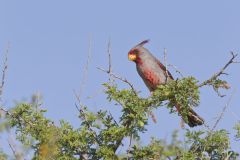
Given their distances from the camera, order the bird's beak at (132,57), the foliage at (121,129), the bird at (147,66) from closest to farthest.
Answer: the foliage at (121,129), the bird at (147,66), the bird's beak at (132,57)

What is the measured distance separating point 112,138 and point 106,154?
0.17 meters

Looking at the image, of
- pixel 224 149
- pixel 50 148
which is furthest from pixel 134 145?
pixel 50 148

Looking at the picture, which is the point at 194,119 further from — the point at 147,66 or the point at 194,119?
the point at 147,66

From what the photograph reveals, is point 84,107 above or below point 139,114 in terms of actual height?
above

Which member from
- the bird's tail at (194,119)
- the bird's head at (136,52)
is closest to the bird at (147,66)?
the bird's head at (136,52)

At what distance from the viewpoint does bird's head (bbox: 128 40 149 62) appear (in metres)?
6.90

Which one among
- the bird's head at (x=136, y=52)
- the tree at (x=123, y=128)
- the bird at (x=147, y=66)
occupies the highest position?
the bird's head at (x=136, y=52)

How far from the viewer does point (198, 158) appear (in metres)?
4.45

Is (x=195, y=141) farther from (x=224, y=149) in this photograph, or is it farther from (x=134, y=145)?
(x=134, y=145)

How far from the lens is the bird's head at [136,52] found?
6902 mm

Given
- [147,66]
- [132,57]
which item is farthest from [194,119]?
[132,57]

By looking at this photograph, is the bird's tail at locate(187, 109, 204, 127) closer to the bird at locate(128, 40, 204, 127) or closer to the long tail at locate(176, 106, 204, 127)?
the long tail at locate(176, 106, 204, 127)

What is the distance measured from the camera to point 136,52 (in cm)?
696

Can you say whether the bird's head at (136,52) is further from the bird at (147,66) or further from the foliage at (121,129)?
the foliage at (121,129)
